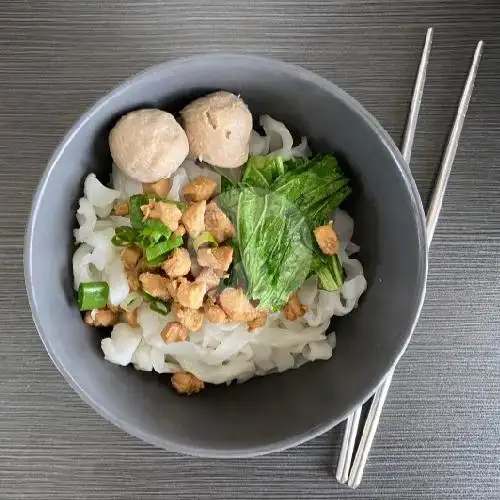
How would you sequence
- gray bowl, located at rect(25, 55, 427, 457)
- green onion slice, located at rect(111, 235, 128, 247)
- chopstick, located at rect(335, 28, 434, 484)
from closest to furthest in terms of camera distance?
gray bowl, located at rect(25, 55, 427, 457) → green onion slice, located at rect(111, 235, 128, 247) → chopstick, located at rect(335, 28, 434, 484)

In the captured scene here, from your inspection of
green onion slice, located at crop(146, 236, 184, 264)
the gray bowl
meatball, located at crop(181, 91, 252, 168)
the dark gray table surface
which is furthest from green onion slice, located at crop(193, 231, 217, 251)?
the dark gray table surface

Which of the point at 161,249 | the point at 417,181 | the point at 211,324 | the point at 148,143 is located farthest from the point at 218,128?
the point at 417,181

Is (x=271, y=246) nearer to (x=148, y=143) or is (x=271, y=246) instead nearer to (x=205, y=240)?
(x=205, y=240)

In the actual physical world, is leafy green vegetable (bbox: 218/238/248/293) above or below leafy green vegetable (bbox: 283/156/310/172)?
below

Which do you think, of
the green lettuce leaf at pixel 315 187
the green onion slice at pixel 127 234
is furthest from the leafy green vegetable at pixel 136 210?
the green lettuce leaf at pixel 315 187

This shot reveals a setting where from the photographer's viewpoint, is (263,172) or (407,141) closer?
(263,172)

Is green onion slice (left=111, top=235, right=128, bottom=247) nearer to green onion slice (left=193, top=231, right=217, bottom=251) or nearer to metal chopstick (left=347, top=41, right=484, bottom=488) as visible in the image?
green onion slice (left=193, top=231, right=217, bottom=251)

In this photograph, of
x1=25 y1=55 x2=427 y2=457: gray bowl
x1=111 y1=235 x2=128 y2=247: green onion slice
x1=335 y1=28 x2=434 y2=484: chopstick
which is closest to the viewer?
x1=25 y1=55 x2=427 y2=457: gray bowl
